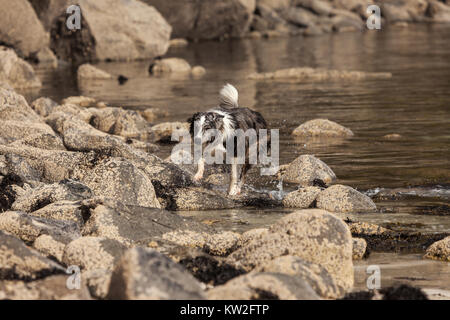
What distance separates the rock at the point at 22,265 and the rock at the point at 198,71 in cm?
1982

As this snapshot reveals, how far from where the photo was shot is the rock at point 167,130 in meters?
14.2

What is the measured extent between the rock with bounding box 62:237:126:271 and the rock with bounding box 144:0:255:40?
3545cm

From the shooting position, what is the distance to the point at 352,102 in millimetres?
18031

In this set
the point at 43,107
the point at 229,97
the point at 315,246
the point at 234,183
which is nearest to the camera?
the point at 315,246

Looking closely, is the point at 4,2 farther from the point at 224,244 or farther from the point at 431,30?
the point at 431,30

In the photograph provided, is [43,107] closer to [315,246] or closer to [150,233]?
[150,233]

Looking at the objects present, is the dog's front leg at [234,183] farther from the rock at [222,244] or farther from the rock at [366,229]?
the rock at [222,244]

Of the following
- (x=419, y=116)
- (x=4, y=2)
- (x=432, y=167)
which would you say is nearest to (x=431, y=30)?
(x=4, y=2)

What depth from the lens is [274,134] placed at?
14.4 metres

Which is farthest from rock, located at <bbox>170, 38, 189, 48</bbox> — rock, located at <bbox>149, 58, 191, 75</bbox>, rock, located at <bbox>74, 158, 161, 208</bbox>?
rock, located at <bbox>74, 158, 161, 208</bbox>

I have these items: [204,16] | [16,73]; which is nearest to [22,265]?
[16,73]

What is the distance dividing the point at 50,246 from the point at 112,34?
2514cm

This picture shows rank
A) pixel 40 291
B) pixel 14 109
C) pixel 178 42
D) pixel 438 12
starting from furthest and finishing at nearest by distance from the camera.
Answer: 1. pixel 438 12
2. pixel 178 42
3. pixel 14 109
4. pixel 40 291
